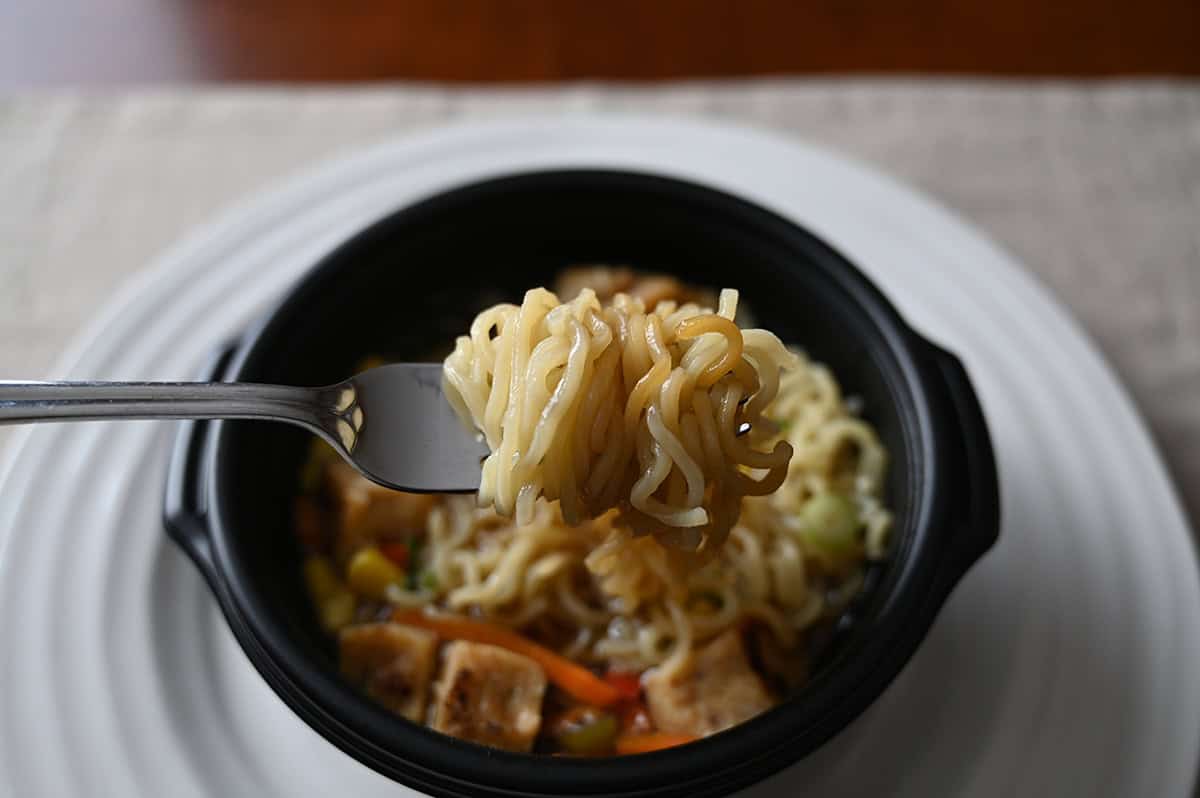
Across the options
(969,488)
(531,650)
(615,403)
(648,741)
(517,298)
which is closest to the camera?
(615,403)

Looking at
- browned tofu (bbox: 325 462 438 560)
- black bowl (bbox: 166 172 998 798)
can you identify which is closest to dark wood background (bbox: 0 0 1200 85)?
black bowl (bbox: 166 172 998 798)

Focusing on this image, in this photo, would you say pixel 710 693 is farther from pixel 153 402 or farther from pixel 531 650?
pixel 153 402

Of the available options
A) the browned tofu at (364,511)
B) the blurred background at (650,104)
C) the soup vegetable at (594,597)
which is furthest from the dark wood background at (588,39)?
the browned tofu at (364,511)

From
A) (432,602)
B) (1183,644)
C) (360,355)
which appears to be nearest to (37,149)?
(360,355)

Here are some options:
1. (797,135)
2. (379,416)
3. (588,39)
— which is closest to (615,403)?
(379,416)

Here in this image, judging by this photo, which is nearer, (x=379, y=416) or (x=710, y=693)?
(x=379, y=416)

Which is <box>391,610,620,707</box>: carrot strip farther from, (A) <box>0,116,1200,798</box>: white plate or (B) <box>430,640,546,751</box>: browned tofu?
(A) <box>0,116,1200,798</box>: white plate
